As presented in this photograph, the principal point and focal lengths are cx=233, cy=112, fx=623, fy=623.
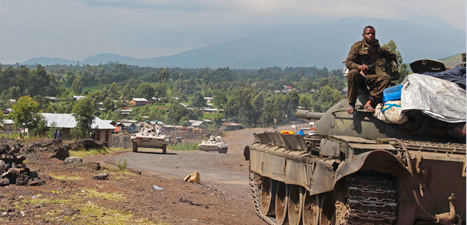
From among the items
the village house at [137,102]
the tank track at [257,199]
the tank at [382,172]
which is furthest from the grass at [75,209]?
the village house at [137,102]

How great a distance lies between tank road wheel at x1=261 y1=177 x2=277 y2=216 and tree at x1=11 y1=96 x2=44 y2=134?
1260 inches

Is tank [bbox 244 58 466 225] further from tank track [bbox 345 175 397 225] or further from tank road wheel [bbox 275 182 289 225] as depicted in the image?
tank road wheel [bbox 275 182 289 225]

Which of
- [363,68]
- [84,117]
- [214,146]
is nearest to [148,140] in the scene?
[84,117]

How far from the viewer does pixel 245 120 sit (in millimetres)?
118250

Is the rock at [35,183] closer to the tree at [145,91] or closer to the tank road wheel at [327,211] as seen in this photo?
the tank road wheel at [327,211]

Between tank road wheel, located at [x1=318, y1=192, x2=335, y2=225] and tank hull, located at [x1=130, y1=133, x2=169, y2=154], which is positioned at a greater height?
tank road wheel, located at [x1=318, y1=192, x2=335, y2=225]

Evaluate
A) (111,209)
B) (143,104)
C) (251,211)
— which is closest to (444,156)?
(111,209)

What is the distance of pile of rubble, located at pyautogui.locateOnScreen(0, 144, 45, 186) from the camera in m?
13.0

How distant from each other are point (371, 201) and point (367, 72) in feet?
12.1

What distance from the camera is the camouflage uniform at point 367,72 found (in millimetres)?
10828

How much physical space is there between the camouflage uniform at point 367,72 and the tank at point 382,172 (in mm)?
264

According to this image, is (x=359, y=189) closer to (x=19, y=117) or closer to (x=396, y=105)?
→ (x=396, y=105)

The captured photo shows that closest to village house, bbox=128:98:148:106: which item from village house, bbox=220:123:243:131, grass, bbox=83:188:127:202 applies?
village house, bbox=220:123:243:131

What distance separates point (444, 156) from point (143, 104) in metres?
131
